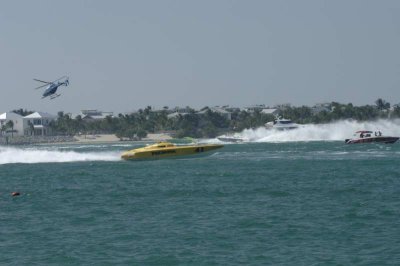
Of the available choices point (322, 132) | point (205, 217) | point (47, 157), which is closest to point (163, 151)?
Answer: point (47, 157)

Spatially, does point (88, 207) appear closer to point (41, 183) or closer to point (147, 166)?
point (41, 183)

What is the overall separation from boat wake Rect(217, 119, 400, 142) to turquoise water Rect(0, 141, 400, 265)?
88139 mm

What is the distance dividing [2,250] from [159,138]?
531 ft

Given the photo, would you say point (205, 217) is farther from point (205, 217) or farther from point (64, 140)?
point (64, 140)

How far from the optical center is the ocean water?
27.2m

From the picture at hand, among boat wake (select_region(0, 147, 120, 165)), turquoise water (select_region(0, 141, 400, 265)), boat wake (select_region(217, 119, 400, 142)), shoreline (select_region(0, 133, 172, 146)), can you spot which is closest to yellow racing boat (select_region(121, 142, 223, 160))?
turquoise water (select_region(0, 141, 400, 265))

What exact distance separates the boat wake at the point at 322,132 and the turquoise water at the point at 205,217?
3470 inches

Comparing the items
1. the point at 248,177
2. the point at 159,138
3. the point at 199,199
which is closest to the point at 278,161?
the point at 248,177

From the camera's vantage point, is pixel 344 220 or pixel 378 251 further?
pixel 344 220

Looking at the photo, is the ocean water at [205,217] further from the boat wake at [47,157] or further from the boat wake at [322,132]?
the boat wake at [322,132]

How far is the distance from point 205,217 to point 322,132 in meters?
124

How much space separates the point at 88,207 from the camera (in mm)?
39000

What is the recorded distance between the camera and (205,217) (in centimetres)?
3459

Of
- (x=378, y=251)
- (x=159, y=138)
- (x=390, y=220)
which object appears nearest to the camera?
(x=378, y=251)
